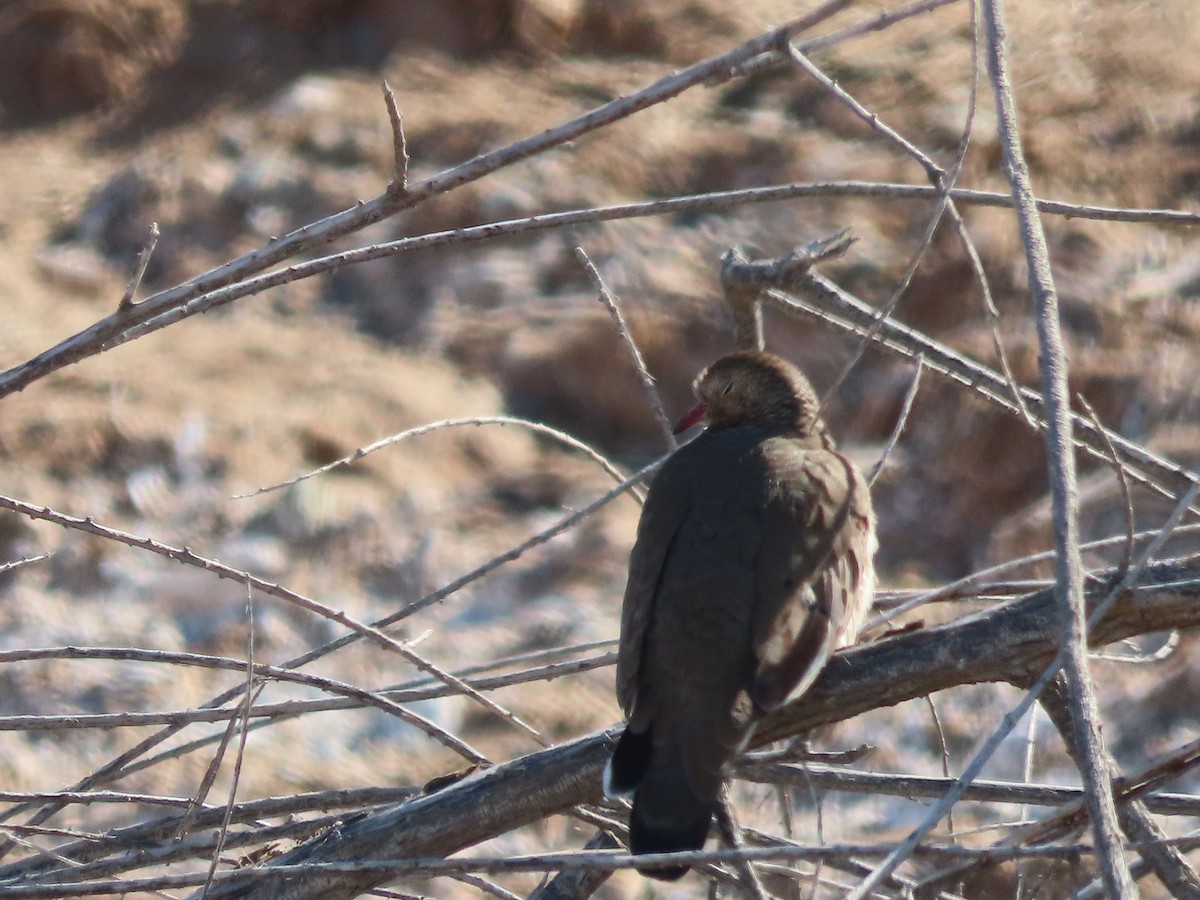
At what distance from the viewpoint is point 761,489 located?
353cm

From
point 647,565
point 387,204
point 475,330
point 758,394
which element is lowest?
point 647,565

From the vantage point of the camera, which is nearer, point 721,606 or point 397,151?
point 397,151

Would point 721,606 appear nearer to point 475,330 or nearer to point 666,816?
point 666,816

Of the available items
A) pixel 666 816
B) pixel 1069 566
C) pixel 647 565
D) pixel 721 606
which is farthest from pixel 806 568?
pixel 1069 566

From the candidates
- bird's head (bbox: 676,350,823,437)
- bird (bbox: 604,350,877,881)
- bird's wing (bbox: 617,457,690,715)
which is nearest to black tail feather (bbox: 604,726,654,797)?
bird (bbox: 604,350,877,881)

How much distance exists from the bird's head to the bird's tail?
134 cm

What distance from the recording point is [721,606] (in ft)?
10.8

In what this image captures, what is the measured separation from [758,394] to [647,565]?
0.96 meters

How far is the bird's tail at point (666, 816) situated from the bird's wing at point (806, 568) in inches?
8.8

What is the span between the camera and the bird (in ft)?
9.71

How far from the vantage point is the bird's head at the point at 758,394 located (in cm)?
416

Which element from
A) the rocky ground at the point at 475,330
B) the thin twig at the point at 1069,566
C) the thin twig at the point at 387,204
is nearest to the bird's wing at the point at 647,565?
the thin twig at the point at 387,204

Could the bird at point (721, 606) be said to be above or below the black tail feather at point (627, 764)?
above

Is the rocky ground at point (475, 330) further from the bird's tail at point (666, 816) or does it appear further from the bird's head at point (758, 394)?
the bird's tail at point (666, 816)
